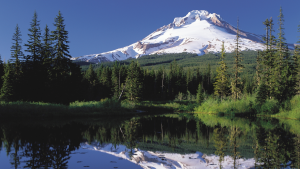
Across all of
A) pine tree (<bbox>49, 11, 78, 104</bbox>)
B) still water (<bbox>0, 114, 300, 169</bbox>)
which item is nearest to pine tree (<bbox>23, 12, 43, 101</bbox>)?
pine tree (<bbox>49, 11, 78, 104</bbox>)

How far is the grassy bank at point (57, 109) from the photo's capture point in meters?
21.2

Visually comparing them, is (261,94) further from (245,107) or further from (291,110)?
(291,110)

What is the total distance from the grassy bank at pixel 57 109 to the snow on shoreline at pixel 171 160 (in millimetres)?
15432

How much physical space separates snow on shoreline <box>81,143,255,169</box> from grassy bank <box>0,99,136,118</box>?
1543 cm

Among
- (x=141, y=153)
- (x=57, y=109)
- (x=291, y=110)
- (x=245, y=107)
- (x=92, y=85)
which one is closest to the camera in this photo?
(x=141, y=153)

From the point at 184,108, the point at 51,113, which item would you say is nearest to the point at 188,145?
the point at 51,113

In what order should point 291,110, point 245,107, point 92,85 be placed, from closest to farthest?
point 291,110 → point 245,107 → point 92,85

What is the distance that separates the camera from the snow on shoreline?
24.3 ft

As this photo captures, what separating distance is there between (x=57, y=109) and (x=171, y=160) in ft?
62.9

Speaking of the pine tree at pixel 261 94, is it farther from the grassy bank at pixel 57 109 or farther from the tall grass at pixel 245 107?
the grassy bank at pixel 57 109

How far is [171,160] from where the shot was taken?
8.09m

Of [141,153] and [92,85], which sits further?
[92,85]

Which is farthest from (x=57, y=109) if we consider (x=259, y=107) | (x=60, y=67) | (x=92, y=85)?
(x=92, y=85)

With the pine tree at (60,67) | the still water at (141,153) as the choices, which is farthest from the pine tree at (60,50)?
the still water at (141,153)
